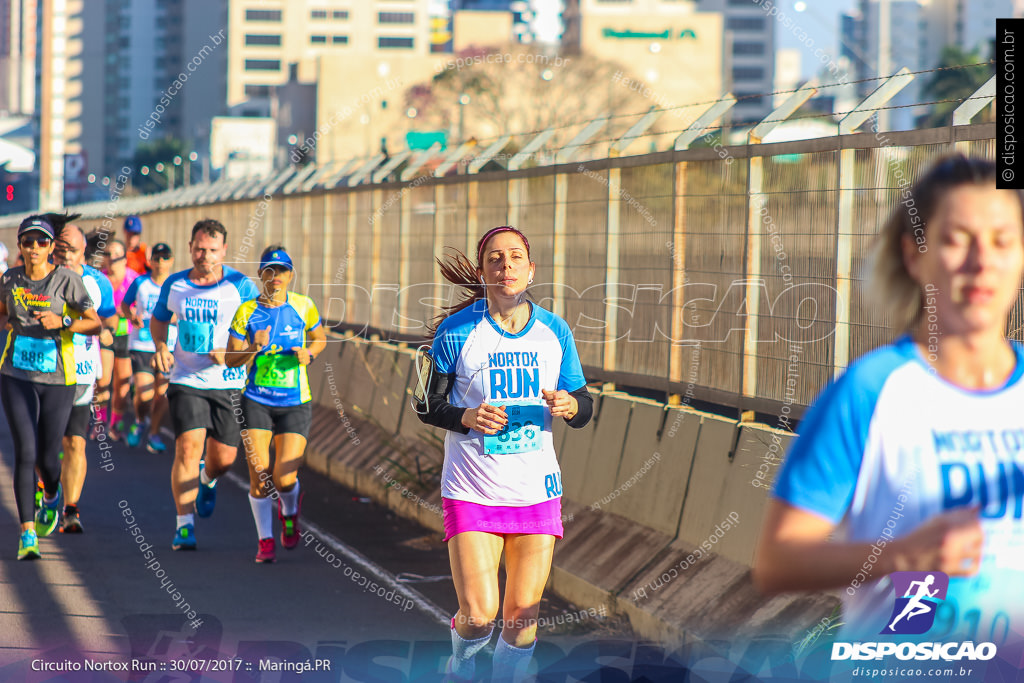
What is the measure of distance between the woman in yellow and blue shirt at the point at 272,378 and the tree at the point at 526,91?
70069 mm

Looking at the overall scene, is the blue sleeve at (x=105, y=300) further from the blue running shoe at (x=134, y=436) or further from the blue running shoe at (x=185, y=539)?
the blue running shoe at (x=134, y=436)

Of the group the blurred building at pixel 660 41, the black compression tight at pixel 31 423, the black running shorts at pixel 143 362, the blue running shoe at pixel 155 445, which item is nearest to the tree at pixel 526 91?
the blurred building at pixel 660 41

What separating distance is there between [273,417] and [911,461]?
786cm

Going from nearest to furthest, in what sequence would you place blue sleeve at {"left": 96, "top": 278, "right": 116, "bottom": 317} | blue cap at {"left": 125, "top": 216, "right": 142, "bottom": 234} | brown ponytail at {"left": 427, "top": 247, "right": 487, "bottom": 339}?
brown ponytail at {"left": 427, "top": 247, "right": 487, "bottom": 339}
blue sleeve at {"left": 96, "top": 278, "right": 116, "bottom": 317}
blue cap at {"left": 125, "top": 216, "right": 142, "bottom": 234}

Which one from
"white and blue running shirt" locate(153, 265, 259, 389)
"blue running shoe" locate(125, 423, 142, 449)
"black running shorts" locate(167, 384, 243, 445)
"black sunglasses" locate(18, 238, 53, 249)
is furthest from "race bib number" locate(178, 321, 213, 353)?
"blue running shoe" locate(125, 423, 142, 449)

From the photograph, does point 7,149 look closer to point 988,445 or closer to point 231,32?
point 988,445

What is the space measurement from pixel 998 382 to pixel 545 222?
9286mm

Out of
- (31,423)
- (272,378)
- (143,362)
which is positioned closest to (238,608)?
(272,378)

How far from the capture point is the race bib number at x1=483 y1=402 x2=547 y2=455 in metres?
6.05

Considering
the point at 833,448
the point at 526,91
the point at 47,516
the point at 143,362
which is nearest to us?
the point at 833,448

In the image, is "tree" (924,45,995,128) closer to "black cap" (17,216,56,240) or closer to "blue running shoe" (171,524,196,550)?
"blue running shoe" (171,524,196,550)

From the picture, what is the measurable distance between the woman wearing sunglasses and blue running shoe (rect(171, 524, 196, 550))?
36.9 inches

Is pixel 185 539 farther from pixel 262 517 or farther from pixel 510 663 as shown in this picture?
pixel 510 663

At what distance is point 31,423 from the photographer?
9.77 metres
